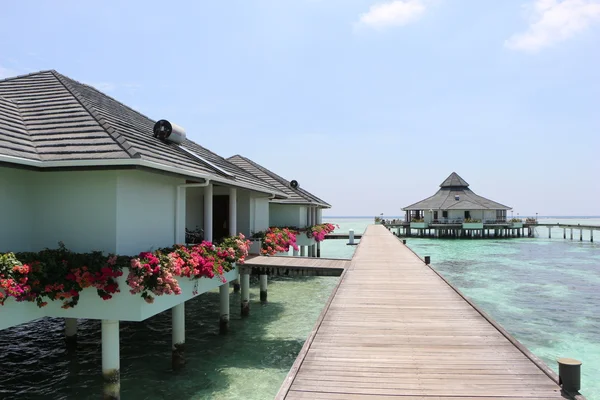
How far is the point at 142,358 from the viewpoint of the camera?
11688 millimetres

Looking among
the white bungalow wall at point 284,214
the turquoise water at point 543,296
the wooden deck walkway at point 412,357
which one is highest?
the white bungalow wall at point 284,214

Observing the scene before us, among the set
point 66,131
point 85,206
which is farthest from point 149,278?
point 66,131

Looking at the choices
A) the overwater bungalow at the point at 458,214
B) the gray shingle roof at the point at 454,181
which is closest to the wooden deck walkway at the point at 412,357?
the overwater bungalow at the point at 458,214

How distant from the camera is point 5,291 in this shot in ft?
21.7

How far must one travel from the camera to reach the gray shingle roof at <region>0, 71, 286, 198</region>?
7969 millimetres

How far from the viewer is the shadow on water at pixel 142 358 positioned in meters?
9.73

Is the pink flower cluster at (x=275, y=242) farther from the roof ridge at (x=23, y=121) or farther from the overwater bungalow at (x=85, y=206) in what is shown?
the roof ridge at (x=23, y=121)

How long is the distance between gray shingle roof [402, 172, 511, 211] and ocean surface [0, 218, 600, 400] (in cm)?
3815

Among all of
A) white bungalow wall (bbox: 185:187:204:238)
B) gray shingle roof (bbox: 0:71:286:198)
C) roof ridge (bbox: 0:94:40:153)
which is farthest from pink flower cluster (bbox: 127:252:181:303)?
white bungalow wall (bbox: 185:187:204:238)

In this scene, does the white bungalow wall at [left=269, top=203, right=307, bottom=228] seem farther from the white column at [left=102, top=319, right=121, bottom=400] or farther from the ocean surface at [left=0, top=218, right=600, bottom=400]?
the white column at [left=102, top=319, right=121, bottom=400]

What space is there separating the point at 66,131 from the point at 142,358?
6728 millimetres

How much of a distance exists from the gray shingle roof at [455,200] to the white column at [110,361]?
5882 centimetres

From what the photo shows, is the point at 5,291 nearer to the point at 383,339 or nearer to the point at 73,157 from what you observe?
the point at 73,157

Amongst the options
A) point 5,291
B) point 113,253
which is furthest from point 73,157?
point 5,291
